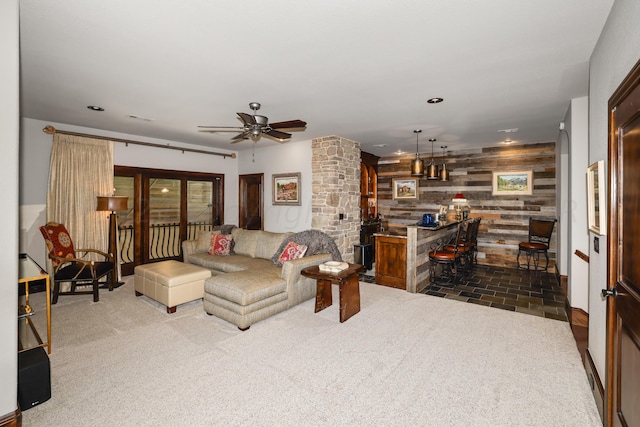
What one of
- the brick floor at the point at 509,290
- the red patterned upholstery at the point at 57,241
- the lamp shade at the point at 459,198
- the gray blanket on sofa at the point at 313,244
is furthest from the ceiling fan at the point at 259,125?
the lamp shade at the point at 459,198

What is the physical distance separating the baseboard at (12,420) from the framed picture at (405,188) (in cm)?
795

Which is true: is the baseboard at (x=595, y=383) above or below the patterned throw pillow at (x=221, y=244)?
below

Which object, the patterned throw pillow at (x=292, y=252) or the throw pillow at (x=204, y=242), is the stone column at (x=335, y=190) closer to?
the patterned throw pillow at (x=292, y=252)

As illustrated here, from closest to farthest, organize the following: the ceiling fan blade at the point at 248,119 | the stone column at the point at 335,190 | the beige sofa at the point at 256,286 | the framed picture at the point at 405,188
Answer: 1. the ceiling fan blade at the point at 248,119
2. the beige sofa at the point at 256,286
3. the stone column at the point at 335,190
4. the framed picture at the point at 405,188

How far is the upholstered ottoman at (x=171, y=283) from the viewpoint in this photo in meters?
4.07

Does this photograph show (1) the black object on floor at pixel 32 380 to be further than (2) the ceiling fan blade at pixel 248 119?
No

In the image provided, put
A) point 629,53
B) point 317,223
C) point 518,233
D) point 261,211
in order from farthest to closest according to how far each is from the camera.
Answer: point 261,211
point 518,233
point 317,223
point 629,53

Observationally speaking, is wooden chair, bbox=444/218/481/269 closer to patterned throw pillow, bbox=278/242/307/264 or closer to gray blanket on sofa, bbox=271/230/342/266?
gray blanket on sofa, bbox=271/230/342/266

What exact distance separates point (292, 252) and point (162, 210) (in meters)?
3.65

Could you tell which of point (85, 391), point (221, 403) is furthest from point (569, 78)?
point (85, 391)

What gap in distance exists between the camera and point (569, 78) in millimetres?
3236

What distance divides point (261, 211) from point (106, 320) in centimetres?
417

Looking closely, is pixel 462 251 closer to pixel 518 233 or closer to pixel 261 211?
pixel 518 233

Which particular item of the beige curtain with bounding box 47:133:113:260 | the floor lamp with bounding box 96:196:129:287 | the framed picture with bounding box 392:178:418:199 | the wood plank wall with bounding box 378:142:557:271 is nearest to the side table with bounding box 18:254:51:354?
the floor lamp with bounding box 96:196:129:287
